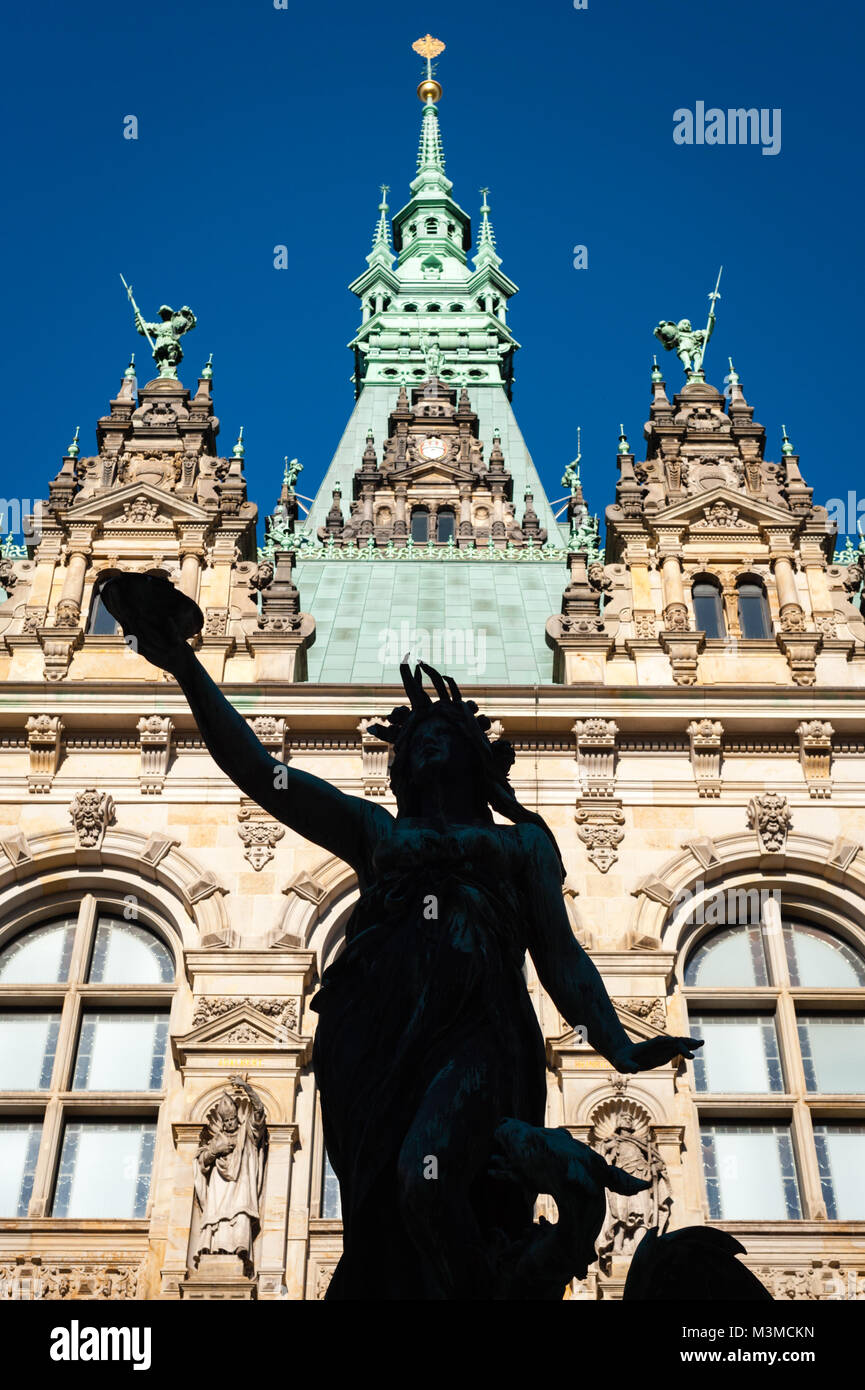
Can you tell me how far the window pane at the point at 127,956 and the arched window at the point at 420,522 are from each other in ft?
47.0

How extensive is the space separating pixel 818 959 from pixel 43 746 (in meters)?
6.92

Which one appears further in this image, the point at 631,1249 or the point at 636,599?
the point at 636,599

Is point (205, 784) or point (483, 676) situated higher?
point (483, 676)

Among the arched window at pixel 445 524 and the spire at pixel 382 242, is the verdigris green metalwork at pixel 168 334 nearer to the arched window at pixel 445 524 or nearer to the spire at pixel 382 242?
the arched window at pixel 445 524

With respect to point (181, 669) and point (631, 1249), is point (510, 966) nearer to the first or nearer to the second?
point (181, 669)

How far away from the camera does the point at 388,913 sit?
5.38 meters

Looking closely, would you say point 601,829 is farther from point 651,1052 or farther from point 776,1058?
point 651,1052

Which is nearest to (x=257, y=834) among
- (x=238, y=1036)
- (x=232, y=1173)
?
(x=238, y=1036)

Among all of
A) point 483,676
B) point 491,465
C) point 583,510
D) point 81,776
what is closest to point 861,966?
point 483,676

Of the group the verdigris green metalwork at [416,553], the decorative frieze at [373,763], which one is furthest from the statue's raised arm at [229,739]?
the verdigris green metalwork at [416,553]

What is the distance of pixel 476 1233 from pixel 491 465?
26014mm

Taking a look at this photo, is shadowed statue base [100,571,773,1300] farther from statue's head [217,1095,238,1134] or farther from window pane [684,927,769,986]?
window pane [684,927,769,986]
